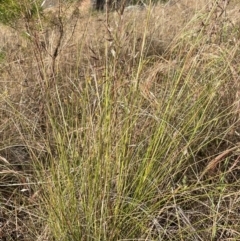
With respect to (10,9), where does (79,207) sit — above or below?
below

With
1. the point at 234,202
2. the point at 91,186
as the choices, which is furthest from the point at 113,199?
the point at 234,202

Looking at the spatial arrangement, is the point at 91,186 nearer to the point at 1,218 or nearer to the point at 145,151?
the point at 145,151

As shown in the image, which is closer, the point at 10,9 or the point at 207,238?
the point at 207,238

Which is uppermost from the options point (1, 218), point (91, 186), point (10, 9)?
point (10, 9)

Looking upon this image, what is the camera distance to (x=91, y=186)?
1.25 metres

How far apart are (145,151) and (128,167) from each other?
0.15 metres

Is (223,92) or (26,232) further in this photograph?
(223,92)

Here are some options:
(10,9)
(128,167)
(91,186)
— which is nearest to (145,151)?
(128,167)

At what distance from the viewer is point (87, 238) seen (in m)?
1.24

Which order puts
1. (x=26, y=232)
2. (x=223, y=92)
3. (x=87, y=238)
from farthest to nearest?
1. (x=223, y=92)
2. (x=26, y=232)
3. (x=87, y=238)

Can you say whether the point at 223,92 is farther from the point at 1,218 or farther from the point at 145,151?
the point at 1,218

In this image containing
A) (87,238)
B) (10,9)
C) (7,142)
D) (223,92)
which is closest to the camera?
(87,238)

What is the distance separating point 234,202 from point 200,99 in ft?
1.10

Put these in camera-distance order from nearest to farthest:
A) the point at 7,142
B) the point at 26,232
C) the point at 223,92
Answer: the point at 26,232 < the point at 223,92 < the point at 7,142
